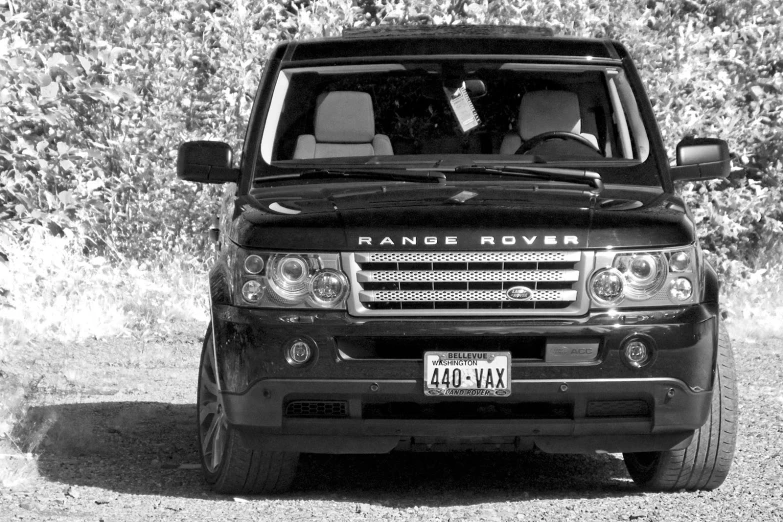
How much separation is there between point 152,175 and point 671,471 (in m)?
7.23

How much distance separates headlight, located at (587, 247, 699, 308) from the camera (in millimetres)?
5086

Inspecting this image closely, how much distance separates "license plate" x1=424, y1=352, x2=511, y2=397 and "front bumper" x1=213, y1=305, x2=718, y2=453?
0.12 feet

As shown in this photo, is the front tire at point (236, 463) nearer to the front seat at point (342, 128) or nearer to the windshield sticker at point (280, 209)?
the windshield sticker at point (280, 209)

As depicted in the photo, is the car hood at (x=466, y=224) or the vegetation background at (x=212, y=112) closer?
the car hood at (x=466, y=224)

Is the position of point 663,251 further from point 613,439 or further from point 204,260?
point 204,260

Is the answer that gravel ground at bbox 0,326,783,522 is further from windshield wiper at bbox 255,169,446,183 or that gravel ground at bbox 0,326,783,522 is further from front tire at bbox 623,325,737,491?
windshield wiper at bbox 255,169,446,183

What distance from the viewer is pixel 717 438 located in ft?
18.2

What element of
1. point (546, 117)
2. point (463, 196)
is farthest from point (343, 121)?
point (463, 196)

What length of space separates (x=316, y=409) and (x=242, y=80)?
6.96m

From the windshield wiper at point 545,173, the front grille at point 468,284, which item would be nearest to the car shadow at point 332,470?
the front grille at point 468,284

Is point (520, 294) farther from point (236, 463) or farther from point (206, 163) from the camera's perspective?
point (206, 163)

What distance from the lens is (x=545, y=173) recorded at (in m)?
→ 5.69

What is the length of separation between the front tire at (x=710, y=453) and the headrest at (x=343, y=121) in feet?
6.13

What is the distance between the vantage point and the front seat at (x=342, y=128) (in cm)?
635
